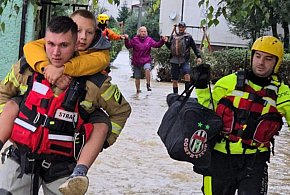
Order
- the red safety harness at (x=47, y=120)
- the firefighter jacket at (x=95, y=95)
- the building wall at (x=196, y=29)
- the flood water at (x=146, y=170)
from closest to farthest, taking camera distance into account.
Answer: the red safety harness at (x=47, y=120)
the firefighter jacket at (x=95, y=95)
the flood water at (x=146, y=170)
the building wall at (x=196, y=29)

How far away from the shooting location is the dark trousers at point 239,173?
4.64 meters

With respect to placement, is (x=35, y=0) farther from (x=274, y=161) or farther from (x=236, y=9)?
(x=274, y=161)

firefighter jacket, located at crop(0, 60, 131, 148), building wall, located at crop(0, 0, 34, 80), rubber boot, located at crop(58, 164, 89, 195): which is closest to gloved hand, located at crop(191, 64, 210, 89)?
firefighter jacket, located at crop(0, 60, 131, 148)

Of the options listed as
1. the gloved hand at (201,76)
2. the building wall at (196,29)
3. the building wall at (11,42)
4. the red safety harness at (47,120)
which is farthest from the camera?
the building wall at (196,29)

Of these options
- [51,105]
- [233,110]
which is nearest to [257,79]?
[233,110]

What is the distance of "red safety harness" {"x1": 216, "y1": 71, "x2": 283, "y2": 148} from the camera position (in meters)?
4.58

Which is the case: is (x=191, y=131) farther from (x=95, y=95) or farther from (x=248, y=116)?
(x=95, y=95)

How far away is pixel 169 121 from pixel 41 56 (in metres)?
1.13

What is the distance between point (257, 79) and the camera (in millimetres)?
4691

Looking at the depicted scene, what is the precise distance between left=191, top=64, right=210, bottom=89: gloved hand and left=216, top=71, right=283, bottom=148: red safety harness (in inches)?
8.3

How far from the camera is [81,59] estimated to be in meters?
3.70

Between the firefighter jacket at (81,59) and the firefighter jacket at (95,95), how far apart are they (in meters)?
0.07

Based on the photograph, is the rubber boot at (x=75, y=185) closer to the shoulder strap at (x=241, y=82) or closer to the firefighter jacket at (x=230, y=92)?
the firefighter jacket at (x=230, y=92)

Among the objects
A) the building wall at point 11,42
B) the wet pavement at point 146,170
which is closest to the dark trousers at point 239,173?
the wet pavement at point 146,170
